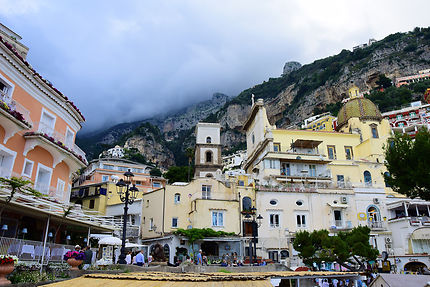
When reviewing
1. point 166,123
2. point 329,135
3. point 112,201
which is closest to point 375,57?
point 329,135

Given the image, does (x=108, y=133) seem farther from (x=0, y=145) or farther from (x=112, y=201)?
(x=0, y=145)

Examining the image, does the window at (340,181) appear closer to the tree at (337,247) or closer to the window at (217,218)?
the window at (217,218)

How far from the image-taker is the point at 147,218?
121ft

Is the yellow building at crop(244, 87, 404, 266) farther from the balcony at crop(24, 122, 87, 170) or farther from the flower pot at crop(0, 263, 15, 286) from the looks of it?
the flower pot at crop(0, 263, 15, 286)

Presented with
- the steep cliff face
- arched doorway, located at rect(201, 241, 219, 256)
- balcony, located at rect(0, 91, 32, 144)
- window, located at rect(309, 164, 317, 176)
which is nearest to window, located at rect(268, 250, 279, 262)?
arched doorway, located at rect(201, 241, 219, 256)

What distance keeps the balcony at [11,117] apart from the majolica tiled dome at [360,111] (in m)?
44.6

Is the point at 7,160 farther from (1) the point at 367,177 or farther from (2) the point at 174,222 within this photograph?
(1) the point at 367,177

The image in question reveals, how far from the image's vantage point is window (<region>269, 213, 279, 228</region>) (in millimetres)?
36156

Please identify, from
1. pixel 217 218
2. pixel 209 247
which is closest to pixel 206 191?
pixel 217 218

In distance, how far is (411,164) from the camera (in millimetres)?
16453

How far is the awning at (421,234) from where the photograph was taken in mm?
34531

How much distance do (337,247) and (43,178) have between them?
19.0 meters

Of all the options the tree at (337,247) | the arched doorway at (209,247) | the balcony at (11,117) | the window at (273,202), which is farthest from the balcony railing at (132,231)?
the balcony at (11,117)

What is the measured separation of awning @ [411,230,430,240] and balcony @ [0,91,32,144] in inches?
1426
